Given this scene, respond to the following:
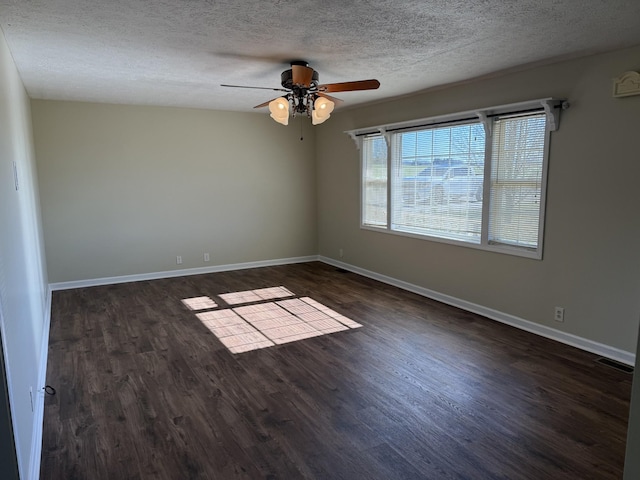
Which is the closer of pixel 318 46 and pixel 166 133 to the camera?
pixel 318 46

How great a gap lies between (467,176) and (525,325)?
5.34ft

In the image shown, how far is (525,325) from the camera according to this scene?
4.03 m

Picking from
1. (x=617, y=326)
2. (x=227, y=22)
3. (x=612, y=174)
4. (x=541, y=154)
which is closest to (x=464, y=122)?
(x=541, y=154)

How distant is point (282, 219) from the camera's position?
7.05 metres

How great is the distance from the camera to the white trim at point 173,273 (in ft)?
18.5

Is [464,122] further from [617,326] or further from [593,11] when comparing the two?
[617,326]

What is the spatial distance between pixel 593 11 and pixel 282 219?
5211 millimetres

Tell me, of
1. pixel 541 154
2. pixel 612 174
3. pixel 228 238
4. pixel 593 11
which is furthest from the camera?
pixel 228 238

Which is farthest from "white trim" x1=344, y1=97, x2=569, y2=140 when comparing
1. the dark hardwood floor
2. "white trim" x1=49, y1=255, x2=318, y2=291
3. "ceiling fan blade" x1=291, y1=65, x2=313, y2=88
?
"white trim" x1=49, y1=255, x2=318, y2=291

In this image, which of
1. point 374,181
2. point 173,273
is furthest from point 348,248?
point 173,273

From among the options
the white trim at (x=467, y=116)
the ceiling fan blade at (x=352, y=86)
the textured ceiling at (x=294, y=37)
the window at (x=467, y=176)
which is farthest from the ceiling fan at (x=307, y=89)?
the window at (x=467, y=176)

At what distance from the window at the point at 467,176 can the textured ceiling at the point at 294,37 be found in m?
0.55

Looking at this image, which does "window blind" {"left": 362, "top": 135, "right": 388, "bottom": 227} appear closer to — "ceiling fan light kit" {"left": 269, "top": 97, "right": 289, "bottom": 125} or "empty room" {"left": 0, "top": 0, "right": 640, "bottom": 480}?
"empty room" {"left": 0, "top": 0, "right": 640, "bottom": 480}

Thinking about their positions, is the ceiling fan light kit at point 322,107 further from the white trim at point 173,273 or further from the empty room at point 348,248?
the white trim at point 173,273
